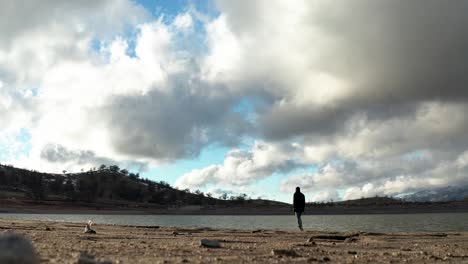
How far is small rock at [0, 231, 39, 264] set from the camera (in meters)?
7.30

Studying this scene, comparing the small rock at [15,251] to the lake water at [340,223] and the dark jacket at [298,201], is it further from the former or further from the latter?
the lake water at [340,223]

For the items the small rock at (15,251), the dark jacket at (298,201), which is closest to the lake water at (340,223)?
the dark jacket at (298,201)

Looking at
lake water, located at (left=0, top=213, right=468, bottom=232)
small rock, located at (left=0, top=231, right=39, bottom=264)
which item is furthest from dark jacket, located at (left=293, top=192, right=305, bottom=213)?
small rock, located at (left=0, top=231, right=39, bottom=264)

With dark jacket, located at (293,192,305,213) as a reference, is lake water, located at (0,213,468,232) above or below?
below

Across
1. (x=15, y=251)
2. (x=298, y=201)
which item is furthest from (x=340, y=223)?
(x=15, y=251)

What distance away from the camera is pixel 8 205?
191625mm

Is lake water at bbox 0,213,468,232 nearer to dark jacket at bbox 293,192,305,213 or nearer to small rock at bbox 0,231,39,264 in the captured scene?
dark jacket at bbox 293,192,305,213

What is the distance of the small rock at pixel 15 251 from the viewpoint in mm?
7297

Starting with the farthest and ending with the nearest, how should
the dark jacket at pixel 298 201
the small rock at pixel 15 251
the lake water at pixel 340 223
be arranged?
the lake water at pixel 340 223
the dark jacket at pixel 298 201
the small rock at pixel 15 251

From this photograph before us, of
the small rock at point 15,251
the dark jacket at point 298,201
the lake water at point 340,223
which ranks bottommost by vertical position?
the lake water at point 340,223

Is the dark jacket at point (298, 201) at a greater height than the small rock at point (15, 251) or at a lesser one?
greater

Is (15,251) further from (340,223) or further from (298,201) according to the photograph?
(340,223)

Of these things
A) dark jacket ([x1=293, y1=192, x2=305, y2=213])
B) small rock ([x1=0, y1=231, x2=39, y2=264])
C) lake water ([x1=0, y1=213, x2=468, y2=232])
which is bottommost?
lake water ([x1=0, y1=213, x2=468, y2=232])

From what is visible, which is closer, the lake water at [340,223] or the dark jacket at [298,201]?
the dark jacket at [298,201]
